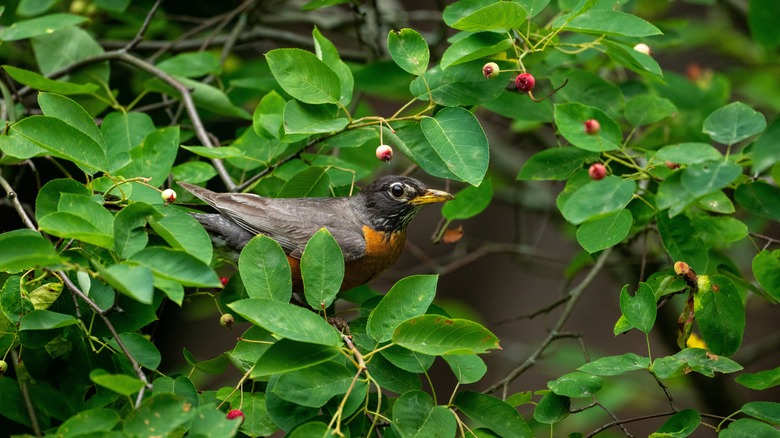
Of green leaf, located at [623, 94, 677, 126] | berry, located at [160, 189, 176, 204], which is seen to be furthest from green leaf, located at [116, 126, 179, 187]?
green leaf, located at [623, 94, 677, 126]

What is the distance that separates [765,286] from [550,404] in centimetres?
71

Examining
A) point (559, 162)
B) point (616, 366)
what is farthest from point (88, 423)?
point (559, 162)

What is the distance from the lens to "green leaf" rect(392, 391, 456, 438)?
1882 millimetres

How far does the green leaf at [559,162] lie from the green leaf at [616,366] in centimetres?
A: 68

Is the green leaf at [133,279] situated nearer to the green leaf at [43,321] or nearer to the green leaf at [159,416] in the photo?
the green leaf at [159,416]

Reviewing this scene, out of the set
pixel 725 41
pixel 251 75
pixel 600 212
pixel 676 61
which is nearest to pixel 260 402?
pixel 600 212

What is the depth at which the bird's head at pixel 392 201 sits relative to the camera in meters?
3.33

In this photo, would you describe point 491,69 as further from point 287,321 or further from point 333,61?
point 287,321

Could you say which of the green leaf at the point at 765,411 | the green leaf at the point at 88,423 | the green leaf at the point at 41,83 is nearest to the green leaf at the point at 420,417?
the green leaf at the point at 88,423

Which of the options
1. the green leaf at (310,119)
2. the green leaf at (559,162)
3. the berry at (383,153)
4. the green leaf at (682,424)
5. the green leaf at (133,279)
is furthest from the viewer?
the green leaf at (559,162)

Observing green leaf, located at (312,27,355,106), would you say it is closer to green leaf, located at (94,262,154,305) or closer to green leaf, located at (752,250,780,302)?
green leaf, located at (94,262,154,305)

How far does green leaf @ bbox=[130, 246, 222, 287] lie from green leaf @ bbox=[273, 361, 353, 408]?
323 mm

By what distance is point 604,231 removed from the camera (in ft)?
7.39

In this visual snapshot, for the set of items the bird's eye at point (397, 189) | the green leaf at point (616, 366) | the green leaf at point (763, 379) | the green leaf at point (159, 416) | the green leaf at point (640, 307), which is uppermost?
the green leaf at point (159, 416)
